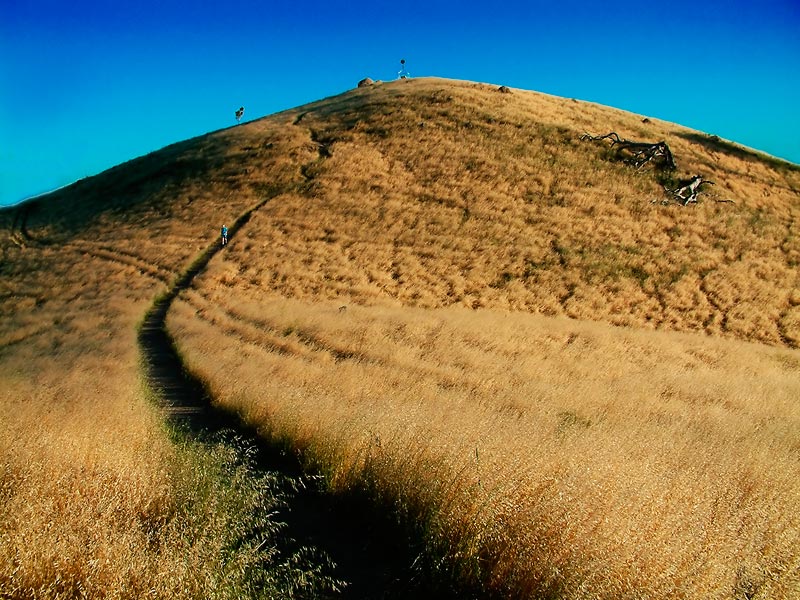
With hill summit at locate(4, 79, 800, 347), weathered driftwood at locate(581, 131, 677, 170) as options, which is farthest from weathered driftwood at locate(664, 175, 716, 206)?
weathered driftwood at locate(581, 131, 677, 170)

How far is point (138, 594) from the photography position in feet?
11.9

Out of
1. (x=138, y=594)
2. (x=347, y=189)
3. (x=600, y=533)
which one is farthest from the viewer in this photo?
(x=347, y=189)

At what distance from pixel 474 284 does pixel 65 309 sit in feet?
69.1

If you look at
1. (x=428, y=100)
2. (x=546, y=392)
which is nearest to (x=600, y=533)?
(x=546, y=392)

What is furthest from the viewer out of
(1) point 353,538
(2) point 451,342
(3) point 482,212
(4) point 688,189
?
(4) point 688,189

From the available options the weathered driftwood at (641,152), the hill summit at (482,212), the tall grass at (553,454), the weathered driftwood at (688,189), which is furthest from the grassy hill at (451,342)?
the weathered driftwood at (641,152)

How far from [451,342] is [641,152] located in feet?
118

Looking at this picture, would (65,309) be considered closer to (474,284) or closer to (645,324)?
(474,284)

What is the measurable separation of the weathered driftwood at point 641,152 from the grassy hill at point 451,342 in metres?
1.58

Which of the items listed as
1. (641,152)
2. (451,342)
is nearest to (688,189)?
(641,152)

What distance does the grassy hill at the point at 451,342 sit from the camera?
4594mm

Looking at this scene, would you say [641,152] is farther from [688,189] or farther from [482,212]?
[482,212]

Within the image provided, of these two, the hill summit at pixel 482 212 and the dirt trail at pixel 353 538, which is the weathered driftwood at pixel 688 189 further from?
the dirt trail at pixel 353 538

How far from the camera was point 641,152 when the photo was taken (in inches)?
1759
